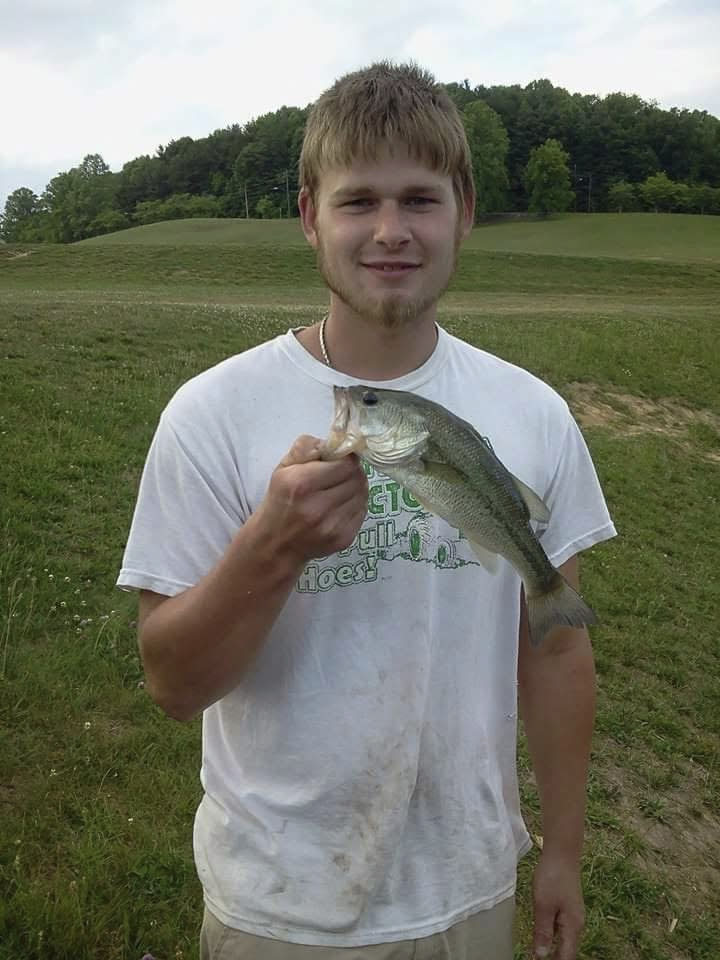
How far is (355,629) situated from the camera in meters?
2.02

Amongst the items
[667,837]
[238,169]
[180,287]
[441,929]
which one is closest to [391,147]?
[441,929]

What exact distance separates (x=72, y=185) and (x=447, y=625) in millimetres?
122810

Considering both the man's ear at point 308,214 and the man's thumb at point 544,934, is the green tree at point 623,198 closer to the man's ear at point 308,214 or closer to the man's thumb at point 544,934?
the man's ear at point 308,214

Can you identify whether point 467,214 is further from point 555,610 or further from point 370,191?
point 555,610

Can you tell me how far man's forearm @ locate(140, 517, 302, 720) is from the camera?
1740mm

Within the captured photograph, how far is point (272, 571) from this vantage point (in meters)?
1.74

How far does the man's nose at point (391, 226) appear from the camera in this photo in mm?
2035

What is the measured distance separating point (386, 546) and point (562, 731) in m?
0.81

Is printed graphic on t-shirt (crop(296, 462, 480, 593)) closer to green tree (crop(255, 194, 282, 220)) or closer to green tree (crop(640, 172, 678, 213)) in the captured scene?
green tree (crop(255, 194, 282, 220))

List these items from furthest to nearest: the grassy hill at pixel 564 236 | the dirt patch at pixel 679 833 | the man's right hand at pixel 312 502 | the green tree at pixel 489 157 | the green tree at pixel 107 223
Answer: the green tree at pixel 107 223 < the green tree at pixel 489 157 < the grassy hill at pixel 564 236 < the dirt patch at pixel 679 833 < the man's right hand at pixel 312 502

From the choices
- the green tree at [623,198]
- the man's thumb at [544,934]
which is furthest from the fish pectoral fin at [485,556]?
the green tree at [623,198]

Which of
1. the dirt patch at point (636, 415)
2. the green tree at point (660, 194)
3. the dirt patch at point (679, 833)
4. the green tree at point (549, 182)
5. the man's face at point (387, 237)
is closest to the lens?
the man's face at point (387, 237)

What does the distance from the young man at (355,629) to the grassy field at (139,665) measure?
5.75 feet

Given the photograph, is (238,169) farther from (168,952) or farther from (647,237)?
(168,952)
